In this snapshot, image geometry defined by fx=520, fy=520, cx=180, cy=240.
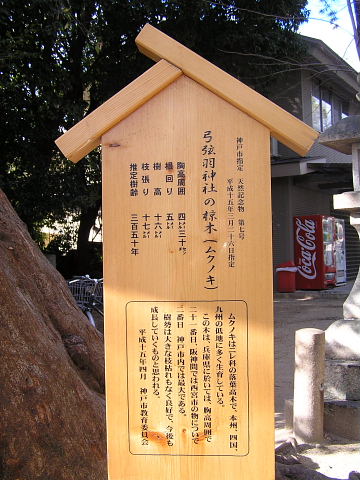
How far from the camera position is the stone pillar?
470 cm

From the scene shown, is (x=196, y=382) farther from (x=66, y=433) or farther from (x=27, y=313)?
(x=27, y=313)

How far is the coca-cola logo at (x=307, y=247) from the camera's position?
49.3ft

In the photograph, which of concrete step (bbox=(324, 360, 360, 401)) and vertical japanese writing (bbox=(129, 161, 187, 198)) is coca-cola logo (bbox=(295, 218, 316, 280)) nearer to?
concrete step (bbox=(324, 360, 360, 401))

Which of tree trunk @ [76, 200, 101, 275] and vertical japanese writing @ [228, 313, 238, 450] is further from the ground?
tree trunk @ [76, 200, 101, 275]

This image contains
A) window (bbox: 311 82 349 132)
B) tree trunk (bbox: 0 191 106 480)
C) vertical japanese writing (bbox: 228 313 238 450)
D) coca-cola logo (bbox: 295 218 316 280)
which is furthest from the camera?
window (bbox: 311 82 349 132)

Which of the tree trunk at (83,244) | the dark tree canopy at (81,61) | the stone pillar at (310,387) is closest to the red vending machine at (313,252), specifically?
the dark tree canopy at (81,61)

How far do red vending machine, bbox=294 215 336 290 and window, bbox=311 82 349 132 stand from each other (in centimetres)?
350

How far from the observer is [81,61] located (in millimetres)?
12102

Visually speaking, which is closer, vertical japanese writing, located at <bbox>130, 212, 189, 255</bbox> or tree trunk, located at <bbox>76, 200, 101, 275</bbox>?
vertical japanese writing, located at <bbox>130, 212, 189, 255</bbox>

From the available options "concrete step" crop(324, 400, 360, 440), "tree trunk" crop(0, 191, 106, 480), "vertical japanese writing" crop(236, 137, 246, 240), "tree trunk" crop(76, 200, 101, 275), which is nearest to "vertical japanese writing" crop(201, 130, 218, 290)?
"vertical japanese writing" crop(236, 137, 246, 240)

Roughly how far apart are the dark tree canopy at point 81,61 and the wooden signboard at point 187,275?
7804 millimetres

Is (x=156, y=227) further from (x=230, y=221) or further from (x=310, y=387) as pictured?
(x=310, y=387)

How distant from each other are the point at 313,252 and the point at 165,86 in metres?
13.2

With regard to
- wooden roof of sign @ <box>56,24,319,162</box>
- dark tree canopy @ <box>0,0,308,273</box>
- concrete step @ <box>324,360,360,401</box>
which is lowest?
concrete step @ <box>324,360,360,401</box>
